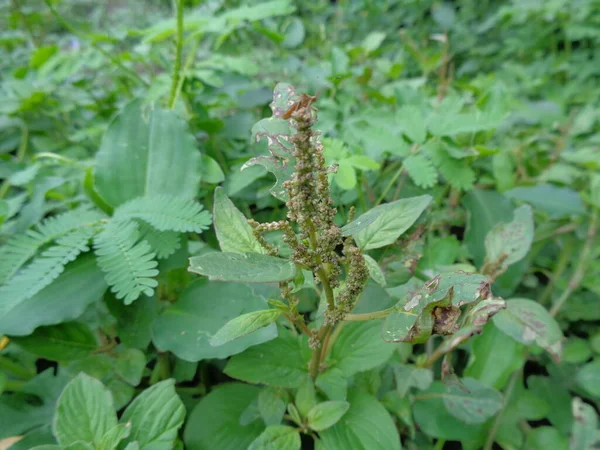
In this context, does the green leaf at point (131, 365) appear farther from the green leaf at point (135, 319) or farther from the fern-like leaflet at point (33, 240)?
Answer: the fern-like leaflet at point (33, 240)

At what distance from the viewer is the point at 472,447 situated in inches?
33.0

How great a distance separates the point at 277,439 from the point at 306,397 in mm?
76

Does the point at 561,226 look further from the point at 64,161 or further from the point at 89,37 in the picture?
the point at 89,37

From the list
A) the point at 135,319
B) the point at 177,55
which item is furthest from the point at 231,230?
the point at 177,55

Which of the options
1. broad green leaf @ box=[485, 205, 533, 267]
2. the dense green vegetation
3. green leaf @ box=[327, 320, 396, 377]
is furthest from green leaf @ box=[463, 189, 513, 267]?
green leaf @ box=[327, 320, 396, 377]

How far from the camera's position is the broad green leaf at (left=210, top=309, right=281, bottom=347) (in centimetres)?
49

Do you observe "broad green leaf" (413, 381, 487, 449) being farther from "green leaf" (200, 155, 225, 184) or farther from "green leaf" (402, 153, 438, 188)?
"green leaf" (200, 155, 225, 184)

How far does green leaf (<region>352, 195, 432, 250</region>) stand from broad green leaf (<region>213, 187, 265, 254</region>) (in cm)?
15

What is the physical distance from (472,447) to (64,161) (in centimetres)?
112

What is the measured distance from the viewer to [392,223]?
60 centimetres

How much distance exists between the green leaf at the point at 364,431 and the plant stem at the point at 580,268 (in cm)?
62

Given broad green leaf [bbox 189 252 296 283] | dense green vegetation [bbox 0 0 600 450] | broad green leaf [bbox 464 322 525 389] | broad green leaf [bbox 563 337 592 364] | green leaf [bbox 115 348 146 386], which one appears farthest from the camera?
broad green leaf [bbox 563 337 592 364]

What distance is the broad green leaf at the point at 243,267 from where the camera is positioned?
0.41 metres

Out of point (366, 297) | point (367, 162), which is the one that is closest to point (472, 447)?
point (366, 297)
